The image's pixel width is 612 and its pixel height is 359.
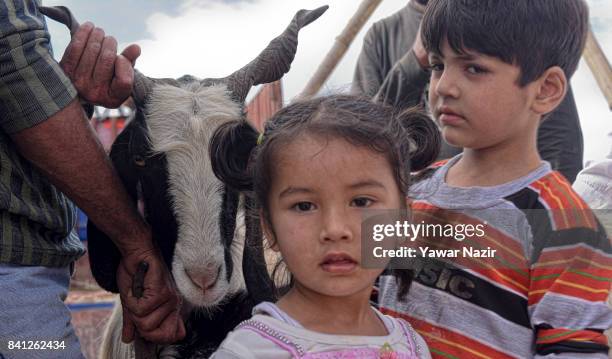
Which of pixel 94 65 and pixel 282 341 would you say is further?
pixel 94 65

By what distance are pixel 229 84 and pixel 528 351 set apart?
1.63 meters

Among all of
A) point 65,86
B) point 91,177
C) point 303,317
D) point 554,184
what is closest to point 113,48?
point 65,86

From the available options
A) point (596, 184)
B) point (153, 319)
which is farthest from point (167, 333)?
point (596, 184)

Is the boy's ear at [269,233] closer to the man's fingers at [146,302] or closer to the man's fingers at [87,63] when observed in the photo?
the man's fingers at [146,302]

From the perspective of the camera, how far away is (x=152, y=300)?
87.4 inches

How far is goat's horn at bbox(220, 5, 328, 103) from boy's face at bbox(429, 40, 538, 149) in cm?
103

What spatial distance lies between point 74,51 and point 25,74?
273mm

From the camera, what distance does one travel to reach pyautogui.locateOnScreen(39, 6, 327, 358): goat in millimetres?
2268

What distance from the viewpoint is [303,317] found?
5.53 feet

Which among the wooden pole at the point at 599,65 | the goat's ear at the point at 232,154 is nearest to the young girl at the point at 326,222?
the goat's ear at the point at 232,154

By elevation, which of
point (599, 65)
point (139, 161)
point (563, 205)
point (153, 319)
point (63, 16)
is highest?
point (599, 65)

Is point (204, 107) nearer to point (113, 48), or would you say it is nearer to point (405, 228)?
point (113, 48)

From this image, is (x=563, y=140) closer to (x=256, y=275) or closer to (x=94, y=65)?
(x=256, y=275)

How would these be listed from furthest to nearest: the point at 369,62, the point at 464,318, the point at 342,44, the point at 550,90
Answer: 1. the point at 342,44
2. the point at 369,62
3. the point at 550,90
4. the point at 464,318
